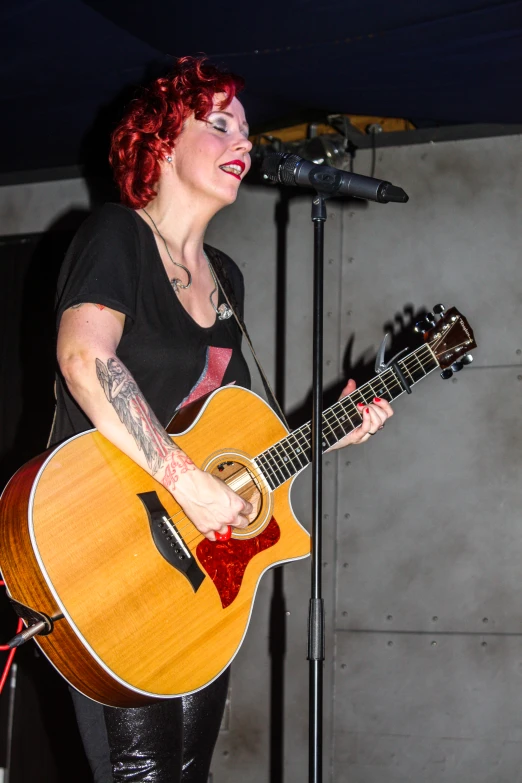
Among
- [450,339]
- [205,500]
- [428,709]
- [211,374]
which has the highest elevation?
[450,339]

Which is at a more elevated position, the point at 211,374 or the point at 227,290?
the point at 227,290

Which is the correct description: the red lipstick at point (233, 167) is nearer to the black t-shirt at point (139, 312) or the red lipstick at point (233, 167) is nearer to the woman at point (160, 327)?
the woman at point (160, 327)

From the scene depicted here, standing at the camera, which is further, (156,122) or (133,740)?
(156,122)

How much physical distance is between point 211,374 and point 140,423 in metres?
0.44

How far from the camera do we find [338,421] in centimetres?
228

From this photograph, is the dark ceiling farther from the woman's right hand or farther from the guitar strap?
the woman's right hand

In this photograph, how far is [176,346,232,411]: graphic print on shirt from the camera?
207 cm

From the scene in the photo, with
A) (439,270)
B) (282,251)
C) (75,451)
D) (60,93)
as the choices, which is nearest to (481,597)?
(439,270)

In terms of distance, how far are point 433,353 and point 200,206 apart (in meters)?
0.84

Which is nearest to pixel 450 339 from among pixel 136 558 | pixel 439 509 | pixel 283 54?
pixel 136 558

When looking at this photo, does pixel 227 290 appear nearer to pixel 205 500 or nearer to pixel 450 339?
pixel 450 339

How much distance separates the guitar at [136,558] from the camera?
1558 mm

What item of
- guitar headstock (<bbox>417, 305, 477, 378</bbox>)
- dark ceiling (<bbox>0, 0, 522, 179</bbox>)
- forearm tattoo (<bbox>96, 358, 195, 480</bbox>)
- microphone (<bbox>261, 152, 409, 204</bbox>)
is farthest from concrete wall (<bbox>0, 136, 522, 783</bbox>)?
forearm tattoo (<bbox>96, 358, 195, 480</bbox>)

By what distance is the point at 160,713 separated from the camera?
1730mm
